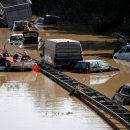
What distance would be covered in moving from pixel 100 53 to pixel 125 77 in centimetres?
1538

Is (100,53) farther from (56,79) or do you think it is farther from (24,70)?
(56,79)

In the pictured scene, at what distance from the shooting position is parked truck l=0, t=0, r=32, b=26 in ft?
231

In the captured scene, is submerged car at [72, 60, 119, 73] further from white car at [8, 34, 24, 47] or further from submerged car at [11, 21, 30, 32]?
submerged car at [11, 21, 30, 32]

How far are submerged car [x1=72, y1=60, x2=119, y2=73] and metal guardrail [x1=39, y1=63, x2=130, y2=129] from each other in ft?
5.18

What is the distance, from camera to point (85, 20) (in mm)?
90750

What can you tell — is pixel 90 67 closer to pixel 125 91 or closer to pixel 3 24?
pixel 125 91

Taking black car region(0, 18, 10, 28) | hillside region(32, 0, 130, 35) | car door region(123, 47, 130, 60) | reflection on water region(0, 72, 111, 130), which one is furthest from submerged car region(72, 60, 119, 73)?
black car region(0, 18, 10, 28)

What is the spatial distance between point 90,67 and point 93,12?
155ft

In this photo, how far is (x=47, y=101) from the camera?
105ft

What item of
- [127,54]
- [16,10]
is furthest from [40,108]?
[16,10]

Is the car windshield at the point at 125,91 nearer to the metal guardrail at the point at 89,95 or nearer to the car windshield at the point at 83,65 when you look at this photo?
the metal guardrail at the point at 89,95

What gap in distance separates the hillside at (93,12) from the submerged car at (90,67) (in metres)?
22.5

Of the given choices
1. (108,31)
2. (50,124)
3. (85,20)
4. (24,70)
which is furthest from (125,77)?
(85,20)

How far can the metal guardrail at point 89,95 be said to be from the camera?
25.5 m
